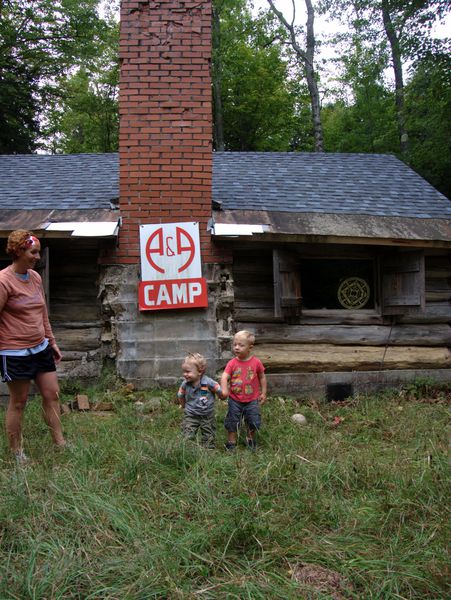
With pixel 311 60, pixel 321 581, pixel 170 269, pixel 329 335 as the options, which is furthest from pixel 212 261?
pixel 311 60

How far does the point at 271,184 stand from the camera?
28.5ft

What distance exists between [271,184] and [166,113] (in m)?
2.43

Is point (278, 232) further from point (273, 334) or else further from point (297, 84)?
point (297, 84)

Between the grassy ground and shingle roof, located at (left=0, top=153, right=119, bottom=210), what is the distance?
4082 millimetres

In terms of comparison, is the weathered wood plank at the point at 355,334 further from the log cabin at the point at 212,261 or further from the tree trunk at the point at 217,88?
the tree trunk at the point at 217,88

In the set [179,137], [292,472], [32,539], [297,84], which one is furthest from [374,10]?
[32,539]

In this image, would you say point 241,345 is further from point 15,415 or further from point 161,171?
point 161,171

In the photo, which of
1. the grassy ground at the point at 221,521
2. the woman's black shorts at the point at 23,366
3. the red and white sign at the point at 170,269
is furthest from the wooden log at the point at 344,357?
the woman's black shorts at the point at 23,366

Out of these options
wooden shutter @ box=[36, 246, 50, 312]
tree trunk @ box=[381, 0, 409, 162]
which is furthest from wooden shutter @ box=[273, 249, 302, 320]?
tree trunk @ box=[381, 0, 409, 162]

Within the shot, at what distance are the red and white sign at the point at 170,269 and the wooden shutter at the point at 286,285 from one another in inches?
36.6

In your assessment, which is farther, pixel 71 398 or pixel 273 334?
pixel 273 334

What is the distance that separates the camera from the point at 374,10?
62.3 ft

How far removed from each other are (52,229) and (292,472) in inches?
172

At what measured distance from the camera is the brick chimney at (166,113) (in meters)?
6.80
